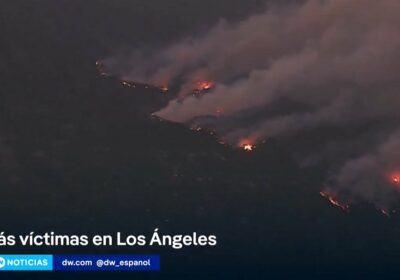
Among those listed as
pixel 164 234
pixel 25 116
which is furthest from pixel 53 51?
pixel 164 234

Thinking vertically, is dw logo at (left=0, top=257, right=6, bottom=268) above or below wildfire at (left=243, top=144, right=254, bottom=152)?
below

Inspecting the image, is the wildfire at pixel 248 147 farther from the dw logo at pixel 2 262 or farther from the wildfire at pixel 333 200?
the dw logo at pixel 2 262

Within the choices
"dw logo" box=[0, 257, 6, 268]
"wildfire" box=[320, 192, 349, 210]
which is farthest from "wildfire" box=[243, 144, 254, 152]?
"dw logo" box=[0, 257, 6, 268]

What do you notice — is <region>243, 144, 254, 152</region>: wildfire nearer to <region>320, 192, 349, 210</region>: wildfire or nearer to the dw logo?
<region>320, 192, 349, 210</region>: wildfire

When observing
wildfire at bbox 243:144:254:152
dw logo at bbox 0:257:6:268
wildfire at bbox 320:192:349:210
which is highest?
wildfire at bbox 243:144:254:152

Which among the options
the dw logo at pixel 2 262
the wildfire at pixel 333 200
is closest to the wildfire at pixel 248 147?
the wildfire at pixel 333 200

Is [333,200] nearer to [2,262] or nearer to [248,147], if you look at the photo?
[248,147]

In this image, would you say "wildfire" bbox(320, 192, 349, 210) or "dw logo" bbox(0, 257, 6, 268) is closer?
"dw logo" bbox(0, 257, 6, 268)

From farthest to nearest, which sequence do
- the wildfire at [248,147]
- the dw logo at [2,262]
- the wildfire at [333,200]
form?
1. the wildfire at [248,147]
2. the wildfire at [333,200]
3. the dw logo at [2,262]

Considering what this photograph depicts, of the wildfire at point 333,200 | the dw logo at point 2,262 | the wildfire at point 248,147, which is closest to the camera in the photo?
the dw logo at point 2,262

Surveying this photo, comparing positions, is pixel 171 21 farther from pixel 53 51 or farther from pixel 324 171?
pixel 324 171

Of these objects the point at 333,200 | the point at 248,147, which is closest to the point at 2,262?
the point at 248,147
